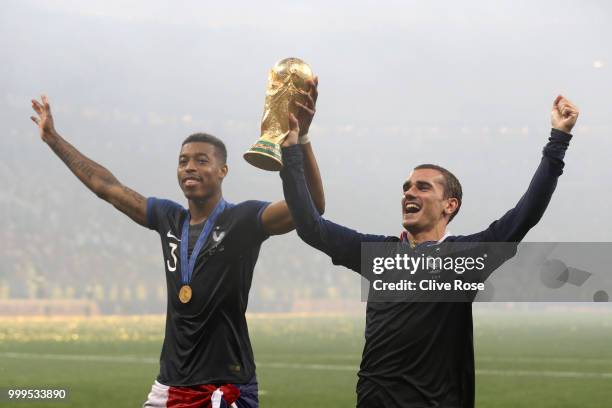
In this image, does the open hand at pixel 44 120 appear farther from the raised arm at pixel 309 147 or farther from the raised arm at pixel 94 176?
the raised arm at pixel 309 147

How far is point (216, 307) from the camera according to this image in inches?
237

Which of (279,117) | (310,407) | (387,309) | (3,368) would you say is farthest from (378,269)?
(3,368)

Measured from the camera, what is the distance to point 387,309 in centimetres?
498

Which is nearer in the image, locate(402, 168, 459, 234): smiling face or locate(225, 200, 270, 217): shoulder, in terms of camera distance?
locate(402, 168, 459, 234): smiling face

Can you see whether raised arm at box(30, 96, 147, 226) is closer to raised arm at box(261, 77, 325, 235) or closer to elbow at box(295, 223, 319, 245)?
raised arm at box(261, 77, 325, 235)

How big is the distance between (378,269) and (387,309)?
25 centimetres

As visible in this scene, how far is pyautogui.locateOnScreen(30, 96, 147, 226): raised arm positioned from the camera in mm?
6770

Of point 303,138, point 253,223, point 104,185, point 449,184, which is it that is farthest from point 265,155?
point 104,185

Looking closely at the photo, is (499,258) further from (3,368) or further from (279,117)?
(3,368)

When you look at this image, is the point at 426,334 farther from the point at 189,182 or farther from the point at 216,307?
the point at 189,182

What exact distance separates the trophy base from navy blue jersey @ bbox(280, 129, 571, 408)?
10 cm

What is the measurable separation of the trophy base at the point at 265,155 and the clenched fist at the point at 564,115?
142cm

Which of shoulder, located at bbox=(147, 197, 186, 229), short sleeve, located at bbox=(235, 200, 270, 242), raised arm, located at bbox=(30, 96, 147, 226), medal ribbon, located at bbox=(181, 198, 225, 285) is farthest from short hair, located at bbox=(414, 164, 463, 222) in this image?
raised arm, located at bbox=(30, 96, 147, 226)

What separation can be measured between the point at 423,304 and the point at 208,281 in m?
1.69
